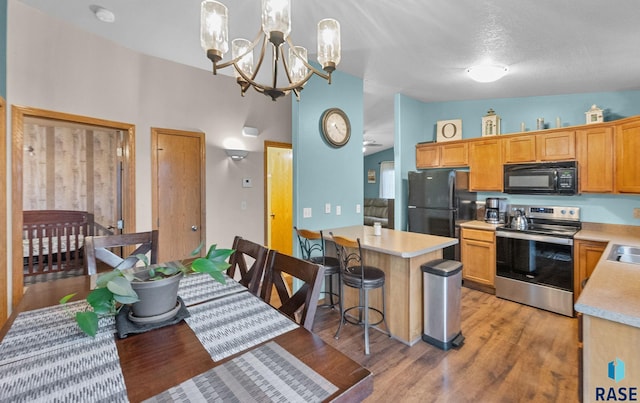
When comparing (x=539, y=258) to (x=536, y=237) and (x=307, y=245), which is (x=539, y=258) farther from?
(x=307, y=245)

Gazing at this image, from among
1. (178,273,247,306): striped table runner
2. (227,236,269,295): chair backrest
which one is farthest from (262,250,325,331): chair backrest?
(178,273,247,306): striped table runner

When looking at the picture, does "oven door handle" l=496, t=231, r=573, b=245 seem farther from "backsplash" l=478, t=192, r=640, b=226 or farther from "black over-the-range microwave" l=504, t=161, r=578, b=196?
"backsplash" l=478, t=192, r=640, b=226

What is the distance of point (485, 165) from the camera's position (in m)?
3.85

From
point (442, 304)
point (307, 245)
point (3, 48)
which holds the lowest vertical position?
point (442, 304)

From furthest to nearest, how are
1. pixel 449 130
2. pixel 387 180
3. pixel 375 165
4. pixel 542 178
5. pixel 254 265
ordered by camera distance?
pixel 375 165
pixel 387 180
pixel 449 130
pixel 542 178
pixel 254 265

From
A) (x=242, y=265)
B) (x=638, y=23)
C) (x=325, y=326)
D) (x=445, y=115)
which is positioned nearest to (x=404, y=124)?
(x=445, y=115)

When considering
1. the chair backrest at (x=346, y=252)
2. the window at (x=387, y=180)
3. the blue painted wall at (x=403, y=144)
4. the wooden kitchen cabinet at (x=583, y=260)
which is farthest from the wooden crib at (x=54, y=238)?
the window at (x=387, y=180)

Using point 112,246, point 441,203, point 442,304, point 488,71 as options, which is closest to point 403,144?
point 441,203

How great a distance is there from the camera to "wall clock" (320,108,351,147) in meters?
3.26

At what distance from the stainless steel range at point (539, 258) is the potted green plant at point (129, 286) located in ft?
11.1

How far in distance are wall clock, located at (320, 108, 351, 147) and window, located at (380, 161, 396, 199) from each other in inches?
221

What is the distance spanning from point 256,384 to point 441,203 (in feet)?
11.9

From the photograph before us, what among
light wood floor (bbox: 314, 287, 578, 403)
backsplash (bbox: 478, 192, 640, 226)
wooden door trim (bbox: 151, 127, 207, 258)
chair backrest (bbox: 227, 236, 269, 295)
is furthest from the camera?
wooden door trim (bbox: 151, 127, 207, 258)

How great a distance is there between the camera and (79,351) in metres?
0.91
